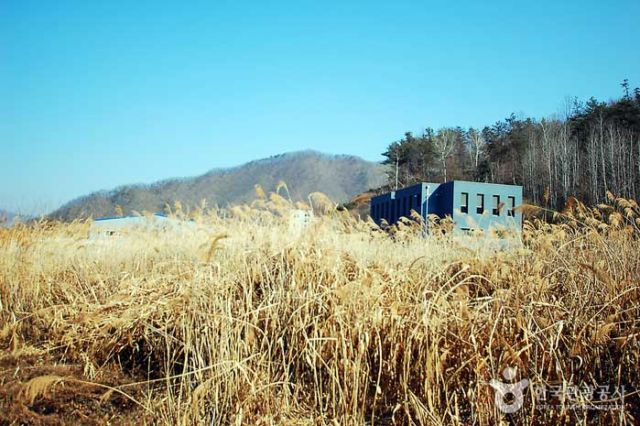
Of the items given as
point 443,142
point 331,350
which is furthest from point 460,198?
point 331,350

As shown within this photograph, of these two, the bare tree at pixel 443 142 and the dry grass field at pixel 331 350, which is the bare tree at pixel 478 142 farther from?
the dry grass field at pixel 331 350

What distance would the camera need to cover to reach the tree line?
91.4 ft

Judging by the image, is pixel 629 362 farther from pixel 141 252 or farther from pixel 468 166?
pixel 468 166

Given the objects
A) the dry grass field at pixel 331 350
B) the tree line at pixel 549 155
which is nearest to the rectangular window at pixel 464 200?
the tree line at pixel 549 155

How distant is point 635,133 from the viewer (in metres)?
28.9

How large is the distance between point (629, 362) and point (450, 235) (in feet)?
14.0

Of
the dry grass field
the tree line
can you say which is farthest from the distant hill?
the dry grass field

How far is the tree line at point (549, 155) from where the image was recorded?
2786 cm

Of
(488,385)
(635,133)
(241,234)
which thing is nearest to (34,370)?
(241,234)

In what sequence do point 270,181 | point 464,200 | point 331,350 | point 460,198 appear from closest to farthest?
point 331,350, point 460,198, point 464,200, point 270,181

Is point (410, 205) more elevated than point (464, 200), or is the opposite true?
point (464, 200)

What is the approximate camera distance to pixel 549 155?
1193 inches

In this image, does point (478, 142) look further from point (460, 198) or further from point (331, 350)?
point (331, 350)

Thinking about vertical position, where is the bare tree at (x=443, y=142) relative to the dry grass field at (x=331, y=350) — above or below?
above
